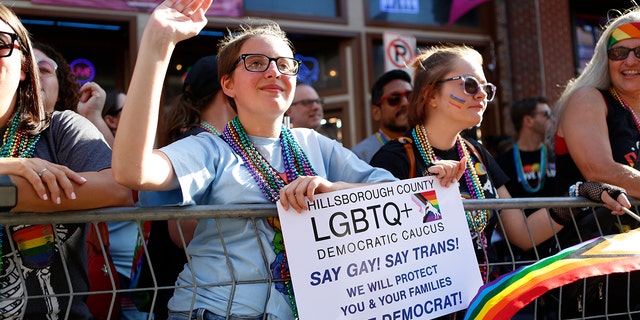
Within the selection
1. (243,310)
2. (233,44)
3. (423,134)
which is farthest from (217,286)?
(423,134)

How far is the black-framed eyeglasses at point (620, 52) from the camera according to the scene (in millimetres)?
3643

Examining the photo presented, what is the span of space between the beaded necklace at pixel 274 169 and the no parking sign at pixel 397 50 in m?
3.70

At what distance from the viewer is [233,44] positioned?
2.71m

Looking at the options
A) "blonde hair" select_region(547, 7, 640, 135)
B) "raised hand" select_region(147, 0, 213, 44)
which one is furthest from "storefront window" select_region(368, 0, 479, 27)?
"raised hand" select_region(147, 0, 213, 44)

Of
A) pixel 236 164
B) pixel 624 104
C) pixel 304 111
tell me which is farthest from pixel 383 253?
pixel 304 111

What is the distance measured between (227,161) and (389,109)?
307 centimetres

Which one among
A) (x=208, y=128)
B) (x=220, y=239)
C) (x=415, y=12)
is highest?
(x=415, y=12)

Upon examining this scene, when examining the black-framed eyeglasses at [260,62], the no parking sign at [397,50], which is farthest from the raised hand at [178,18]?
the no parking sign at [397,50]

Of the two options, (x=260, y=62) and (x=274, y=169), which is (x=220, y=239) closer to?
(x=274, y=169)

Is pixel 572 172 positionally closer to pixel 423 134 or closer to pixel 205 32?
pixel 423 134

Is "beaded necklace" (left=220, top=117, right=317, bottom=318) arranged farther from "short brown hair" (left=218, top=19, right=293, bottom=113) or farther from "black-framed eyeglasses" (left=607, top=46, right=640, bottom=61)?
"black-framed eyeglasses" (left=607, top=46, right=640, bottom=61)

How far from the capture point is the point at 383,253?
2451mm

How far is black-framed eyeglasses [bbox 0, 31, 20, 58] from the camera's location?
227cm

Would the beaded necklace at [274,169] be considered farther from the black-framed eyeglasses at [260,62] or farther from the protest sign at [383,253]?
the black-framed eyeglasses at [260,62]
